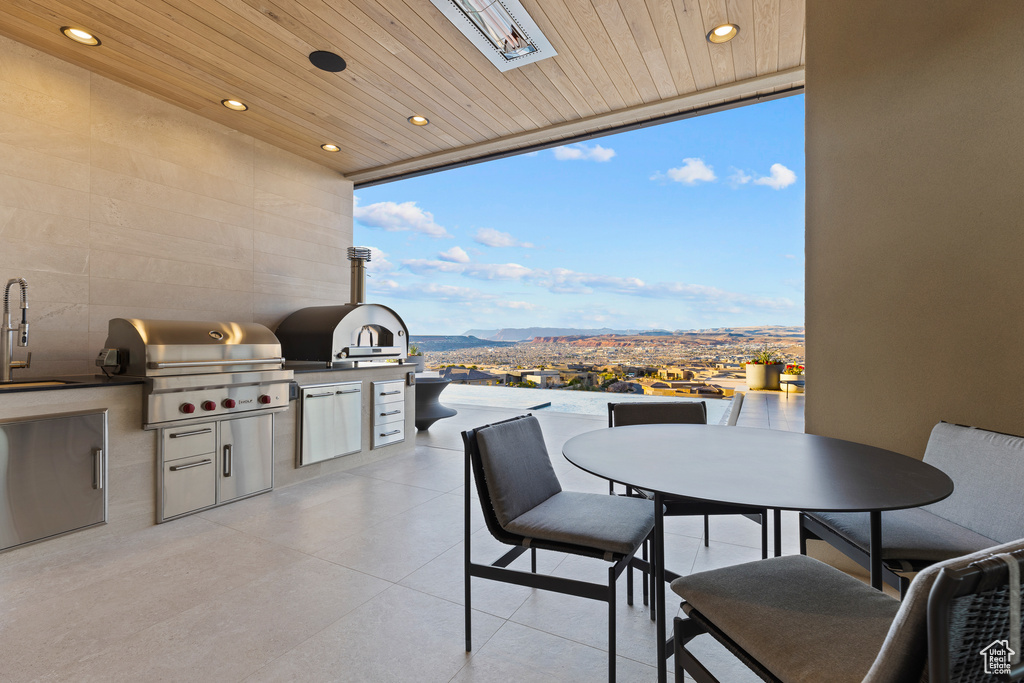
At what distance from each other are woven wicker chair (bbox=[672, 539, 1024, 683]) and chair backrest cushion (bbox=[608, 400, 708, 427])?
3.63 feet

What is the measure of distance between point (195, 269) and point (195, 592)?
2.67m

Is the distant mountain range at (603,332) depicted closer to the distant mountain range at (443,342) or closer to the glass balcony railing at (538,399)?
the distant mountain range at (443,342)

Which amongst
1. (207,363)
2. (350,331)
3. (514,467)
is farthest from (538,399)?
(514,467)

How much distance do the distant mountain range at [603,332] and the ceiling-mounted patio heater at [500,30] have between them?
3162 millimetres

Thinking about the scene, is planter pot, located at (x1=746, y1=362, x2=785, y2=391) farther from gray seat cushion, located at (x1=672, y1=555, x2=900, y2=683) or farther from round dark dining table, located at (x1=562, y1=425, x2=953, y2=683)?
gray seat cushion, located at (x1=672, y1=555, x2=900, y2=683)

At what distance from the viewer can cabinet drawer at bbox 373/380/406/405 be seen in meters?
4.05

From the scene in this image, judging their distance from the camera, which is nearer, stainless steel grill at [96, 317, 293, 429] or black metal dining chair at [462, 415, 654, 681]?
black metal dining chair at [462, 415, 654, 681]

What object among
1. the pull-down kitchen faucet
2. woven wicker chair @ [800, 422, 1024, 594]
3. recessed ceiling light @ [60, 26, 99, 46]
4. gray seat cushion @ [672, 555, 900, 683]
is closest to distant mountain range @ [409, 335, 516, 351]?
the pull-down kitchen faucet

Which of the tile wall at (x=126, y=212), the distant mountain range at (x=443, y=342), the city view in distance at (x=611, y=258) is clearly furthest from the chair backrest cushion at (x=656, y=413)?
the distant mountain range at (x=443, y=342)

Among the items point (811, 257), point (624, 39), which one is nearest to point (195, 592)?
point (811, 257)

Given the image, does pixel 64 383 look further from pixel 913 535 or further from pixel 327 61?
pixel 913 535

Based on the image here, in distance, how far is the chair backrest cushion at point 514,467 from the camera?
1.55m

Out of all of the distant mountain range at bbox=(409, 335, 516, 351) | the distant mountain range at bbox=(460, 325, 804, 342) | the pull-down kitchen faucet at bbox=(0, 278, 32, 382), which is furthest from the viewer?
the distant mountain range at bbox=(409, 335, 516, 351)

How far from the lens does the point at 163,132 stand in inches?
139
